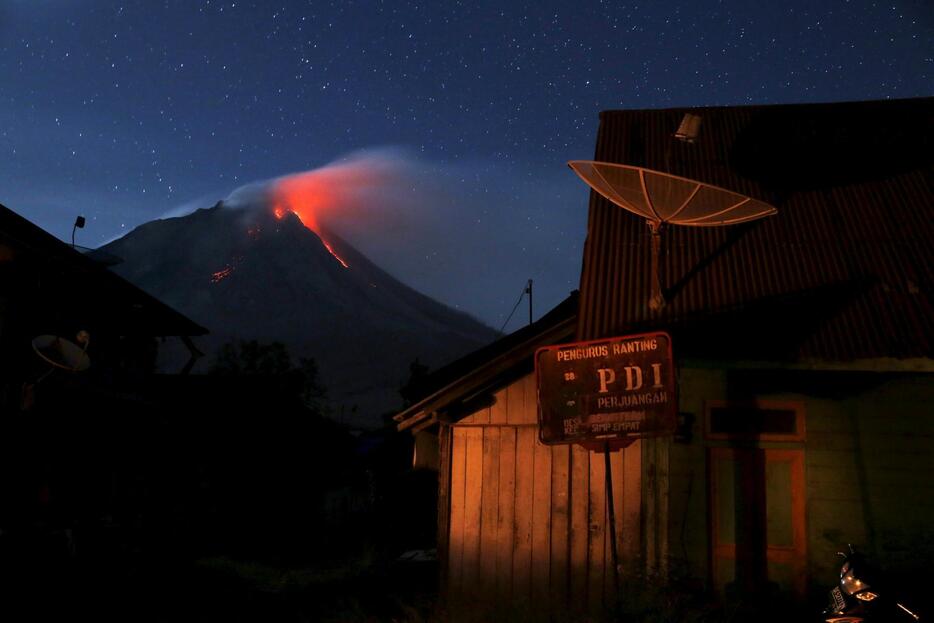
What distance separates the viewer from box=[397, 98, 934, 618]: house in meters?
8.10

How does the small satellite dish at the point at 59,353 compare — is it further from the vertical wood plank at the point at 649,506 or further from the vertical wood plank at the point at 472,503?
the vertical wood plank at the point at 649,506

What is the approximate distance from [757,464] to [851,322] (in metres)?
1.92

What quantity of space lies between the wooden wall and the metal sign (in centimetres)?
222

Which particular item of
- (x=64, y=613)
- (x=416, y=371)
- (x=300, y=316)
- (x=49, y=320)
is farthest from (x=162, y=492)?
(x=300, y=316)

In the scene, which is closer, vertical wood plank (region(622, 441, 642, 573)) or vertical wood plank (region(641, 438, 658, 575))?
vertical wood plank (region(641, 438, 658, 575))

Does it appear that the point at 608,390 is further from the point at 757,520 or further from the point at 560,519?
the point at 757,520

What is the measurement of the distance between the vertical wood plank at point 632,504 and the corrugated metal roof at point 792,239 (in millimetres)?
1553

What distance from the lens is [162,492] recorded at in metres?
20.3

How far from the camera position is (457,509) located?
9.53 metres

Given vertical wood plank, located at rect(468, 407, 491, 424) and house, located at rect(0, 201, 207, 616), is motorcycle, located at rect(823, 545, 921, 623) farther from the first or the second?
house, located at rect(0, 201, 207, 616)

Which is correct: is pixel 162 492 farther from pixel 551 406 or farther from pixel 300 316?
pixel 300 316

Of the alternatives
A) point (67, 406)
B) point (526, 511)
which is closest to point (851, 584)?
point (526, 511)

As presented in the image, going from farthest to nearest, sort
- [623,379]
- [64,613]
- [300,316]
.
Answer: [300,316] → [64,613] → [623,379]

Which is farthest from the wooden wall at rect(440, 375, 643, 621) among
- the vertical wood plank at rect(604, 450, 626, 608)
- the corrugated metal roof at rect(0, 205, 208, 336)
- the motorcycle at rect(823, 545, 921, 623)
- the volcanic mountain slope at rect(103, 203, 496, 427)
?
the volcanic mountain slope at rect(103, 203, 496, 427)
